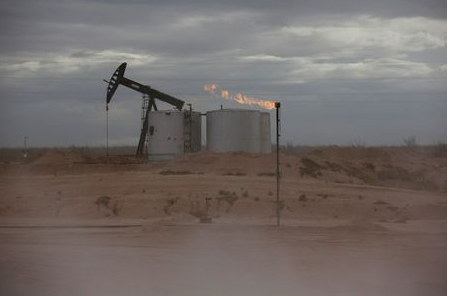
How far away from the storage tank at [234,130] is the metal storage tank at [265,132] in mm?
151

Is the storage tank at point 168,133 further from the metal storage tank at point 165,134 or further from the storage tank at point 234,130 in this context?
the storage tank at point 234,130

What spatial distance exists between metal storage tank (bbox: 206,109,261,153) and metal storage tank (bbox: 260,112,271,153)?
0.31 meters

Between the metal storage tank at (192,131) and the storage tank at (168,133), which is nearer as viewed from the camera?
the storage tank at (168,133)

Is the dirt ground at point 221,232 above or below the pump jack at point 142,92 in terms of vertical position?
below

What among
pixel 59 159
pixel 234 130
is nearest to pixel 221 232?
pixel 234 130

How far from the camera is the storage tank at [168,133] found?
3950 cm

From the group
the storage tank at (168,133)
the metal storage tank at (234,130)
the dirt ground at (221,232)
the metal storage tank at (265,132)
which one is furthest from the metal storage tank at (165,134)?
the metal storage tank at (265,132)

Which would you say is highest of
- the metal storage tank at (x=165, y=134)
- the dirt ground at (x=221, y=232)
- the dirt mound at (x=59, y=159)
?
the metal storage tank at (x=165, y=134)

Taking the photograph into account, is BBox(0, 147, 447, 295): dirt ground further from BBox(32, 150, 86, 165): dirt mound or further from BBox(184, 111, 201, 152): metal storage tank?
BBox(32, 150, 86, 165): dirt mound

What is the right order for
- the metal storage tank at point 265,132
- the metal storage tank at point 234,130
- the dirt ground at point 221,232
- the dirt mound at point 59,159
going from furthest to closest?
1. the dirt mound at point 59,159
2. the metal storage tank at point 265,132
3. the metal storage tank at point 234,130
4. the dirt ground at point 221,232

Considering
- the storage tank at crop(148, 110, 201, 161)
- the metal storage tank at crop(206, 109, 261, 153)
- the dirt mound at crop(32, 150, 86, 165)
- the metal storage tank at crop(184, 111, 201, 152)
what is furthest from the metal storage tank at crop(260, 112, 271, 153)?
the dirt mound at crop(32, 150, 86, 165)

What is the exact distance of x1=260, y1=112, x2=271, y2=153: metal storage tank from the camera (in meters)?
39.4

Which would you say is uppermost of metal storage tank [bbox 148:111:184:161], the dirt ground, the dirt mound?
metal storage tank [bbox 148:111:184:161]

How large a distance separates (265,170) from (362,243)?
18.4 metres
